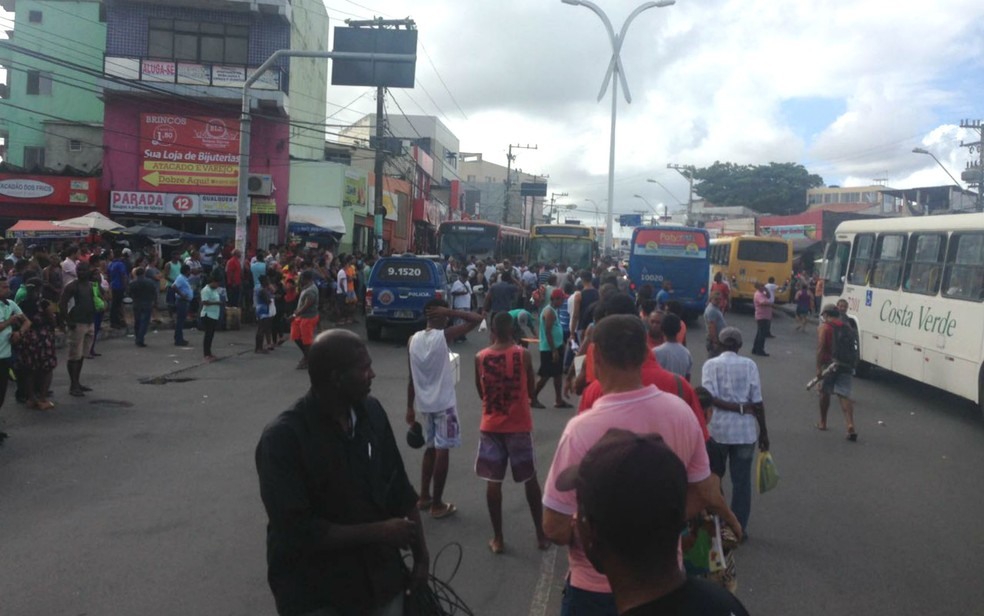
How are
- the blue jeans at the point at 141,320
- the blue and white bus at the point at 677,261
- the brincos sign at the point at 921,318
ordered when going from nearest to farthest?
1. the brincos sign at the point at 921,318
2. the blue jeans at the point at 141,320
3. the blue and white bus at the point at 677,261

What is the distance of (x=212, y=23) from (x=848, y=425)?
A: 2803cm

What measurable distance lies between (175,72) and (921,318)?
26290 mm

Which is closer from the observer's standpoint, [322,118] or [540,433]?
[540,433]

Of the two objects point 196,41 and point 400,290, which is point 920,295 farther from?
point 196,41

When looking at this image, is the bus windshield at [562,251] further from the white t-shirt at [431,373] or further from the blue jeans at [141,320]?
the white t-shirt at [431,373]

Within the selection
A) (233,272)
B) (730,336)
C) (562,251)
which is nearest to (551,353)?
(730,336)

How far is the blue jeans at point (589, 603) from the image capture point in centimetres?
332

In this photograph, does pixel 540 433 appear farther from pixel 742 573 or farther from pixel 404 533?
pixel 404 533

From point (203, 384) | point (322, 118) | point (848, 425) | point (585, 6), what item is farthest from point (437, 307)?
point (322, 118)

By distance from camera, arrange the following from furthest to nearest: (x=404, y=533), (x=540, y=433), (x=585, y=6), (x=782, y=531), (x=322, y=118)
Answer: (x=322, y=118), (x=585, y=6), (x=540, y=433), (x=782, y=531), (x=404, y=533)

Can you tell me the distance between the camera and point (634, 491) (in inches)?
79.7

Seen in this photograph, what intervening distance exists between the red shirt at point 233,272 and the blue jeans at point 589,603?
18.4 metres

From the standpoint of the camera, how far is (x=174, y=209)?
31.8 metres

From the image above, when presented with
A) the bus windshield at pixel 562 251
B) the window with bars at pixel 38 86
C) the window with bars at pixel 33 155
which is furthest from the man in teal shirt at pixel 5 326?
the window with bars at pixel 38 86
